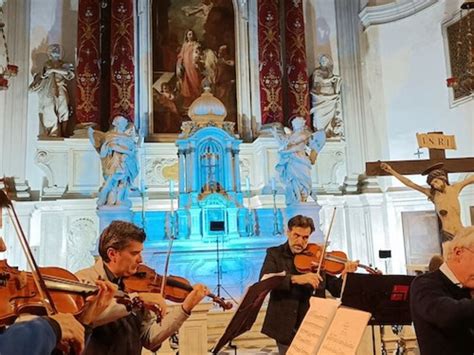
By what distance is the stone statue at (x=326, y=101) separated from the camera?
10.5m

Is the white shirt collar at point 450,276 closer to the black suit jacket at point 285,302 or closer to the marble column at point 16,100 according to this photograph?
the black suit jacket at point 285,302

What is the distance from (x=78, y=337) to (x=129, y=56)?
905 cm

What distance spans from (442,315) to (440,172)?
451 cm

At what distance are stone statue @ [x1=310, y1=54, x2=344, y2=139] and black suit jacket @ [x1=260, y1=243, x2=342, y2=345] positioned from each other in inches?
291

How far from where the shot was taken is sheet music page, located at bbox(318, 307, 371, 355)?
6.34 feet

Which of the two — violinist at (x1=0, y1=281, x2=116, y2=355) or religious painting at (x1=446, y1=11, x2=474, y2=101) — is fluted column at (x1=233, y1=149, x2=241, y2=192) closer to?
religious painting at (x1=446, y1=11, x2=474, y2=101)

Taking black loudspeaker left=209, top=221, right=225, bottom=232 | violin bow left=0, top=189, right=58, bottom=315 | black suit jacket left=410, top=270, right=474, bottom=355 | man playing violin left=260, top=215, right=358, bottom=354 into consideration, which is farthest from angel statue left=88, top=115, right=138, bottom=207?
black suit jacket left=410, top=270, right=474, bottom=355

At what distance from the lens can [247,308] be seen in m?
2.76

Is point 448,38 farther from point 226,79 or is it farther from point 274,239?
point 274,239

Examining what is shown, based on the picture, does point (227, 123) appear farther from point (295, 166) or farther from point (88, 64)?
point (88, 64)

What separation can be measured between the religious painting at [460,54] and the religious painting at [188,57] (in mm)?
4234

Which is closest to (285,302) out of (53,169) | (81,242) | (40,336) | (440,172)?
(40,336)

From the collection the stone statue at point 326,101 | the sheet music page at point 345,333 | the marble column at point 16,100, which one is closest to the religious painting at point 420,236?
the stone statue at point 326,101

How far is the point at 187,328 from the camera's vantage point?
5023 mm
